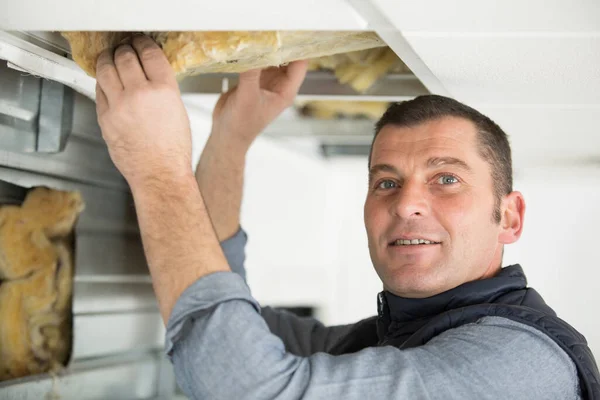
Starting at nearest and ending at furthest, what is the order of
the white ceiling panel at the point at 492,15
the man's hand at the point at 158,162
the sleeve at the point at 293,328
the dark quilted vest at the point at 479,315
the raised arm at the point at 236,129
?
1. the white ceiling panel at the point at 492,15
2. the man's hand at the point at 158,162
3. the dark quilted vest at the point at 479,315
4. the raised arm at the point at 236,129
5. the sleeve at the point at 293,328

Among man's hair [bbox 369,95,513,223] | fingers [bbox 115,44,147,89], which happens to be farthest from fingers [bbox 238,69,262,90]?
fingers [bbox 115,44,147,89]

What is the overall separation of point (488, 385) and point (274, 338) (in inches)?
12.5

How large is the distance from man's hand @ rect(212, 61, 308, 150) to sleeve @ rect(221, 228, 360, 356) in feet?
0.81

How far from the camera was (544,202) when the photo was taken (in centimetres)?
293

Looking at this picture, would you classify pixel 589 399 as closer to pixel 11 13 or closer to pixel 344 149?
pixel 11 13

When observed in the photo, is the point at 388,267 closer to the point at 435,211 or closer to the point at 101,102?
the point at 435,211

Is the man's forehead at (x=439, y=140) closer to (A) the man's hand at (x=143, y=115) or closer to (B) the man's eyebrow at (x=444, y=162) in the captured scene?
(B) the man's eyebrow at (x=444, y=162)

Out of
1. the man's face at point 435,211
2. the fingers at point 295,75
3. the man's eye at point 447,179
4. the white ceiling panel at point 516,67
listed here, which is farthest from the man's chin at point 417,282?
the fingers at point 295,75

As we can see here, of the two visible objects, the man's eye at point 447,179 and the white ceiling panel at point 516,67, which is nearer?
the white ceiling panel at point 516,67

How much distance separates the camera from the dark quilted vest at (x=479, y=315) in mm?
1260

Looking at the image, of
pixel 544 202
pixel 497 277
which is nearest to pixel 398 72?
pixel 497 277

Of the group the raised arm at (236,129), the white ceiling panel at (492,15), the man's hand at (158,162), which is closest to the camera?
the white ceiling panel at (492,15)

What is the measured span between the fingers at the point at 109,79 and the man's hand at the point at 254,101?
0.51m

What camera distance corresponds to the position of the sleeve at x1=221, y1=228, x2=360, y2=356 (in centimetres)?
189
